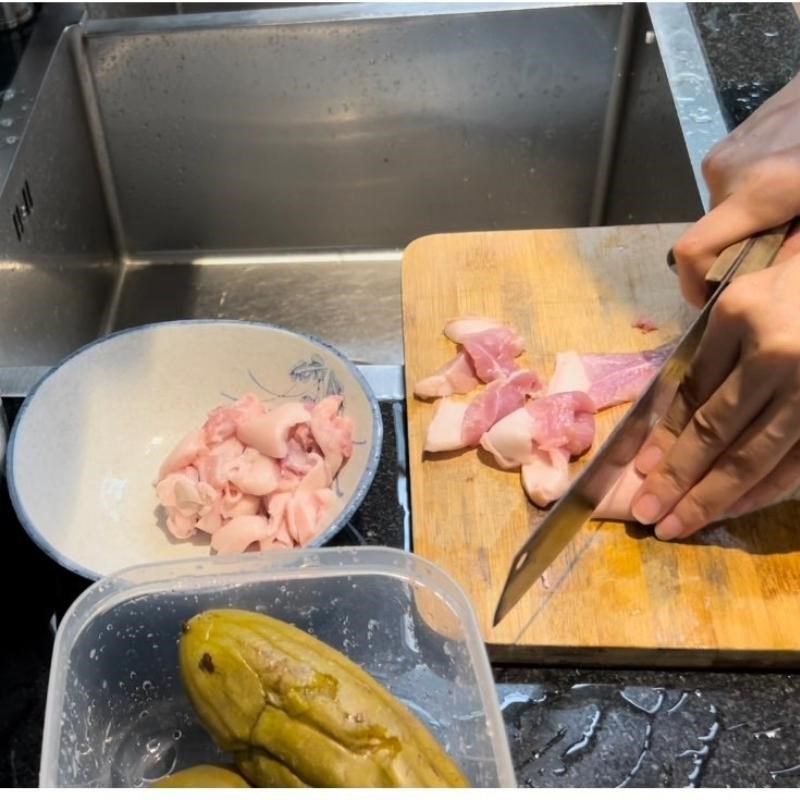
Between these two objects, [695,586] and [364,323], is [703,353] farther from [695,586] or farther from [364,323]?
[364,323]

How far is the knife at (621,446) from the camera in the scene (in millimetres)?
848

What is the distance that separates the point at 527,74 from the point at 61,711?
1194mm

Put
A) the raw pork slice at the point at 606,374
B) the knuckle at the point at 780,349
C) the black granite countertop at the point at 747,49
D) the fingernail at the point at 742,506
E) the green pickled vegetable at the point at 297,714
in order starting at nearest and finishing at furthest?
the green pickled vegetable at the point at 297,714 < the knuckle at the point at 780,349 < the fingernail at the point at 742,506 < the raw pork slice at the point at 606,374 < the black granite countertop at the point at 747,49

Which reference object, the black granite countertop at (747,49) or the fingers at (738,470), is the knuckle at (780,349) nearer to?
the fingers at (738,470)

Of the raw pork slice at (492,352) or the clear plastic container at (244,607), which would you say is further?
the raw pork slice at (492,352)

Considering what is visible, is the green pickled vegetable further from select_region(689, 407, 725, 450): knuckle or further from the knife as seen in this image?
select_region(689, 407, 725, 450): knuckle

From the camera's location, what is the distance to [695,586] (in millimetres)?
903

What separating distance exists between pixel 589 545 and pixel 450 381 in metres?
0.24

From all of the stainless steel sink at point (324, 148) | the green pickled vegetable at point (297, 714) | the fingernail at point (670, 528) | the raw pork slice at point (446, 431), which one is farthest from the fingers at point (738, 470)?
the stainless steel sink at point (324, 148)

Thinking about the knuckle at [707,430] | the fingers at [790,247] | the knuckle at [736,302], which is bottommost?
the knuckle at [707,430]

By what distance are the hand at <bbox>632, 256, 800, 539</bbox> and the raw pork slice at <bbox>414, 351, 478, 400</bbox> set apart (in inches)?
8.4

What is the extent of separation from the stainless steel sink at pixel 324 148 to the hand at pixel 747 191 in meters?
0.32

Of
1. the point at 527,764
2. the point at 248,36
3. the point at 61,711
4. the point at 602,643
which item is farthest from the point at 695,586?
the point at 248,36

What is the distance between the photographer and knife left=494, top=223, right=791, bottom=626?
33.4 inches
